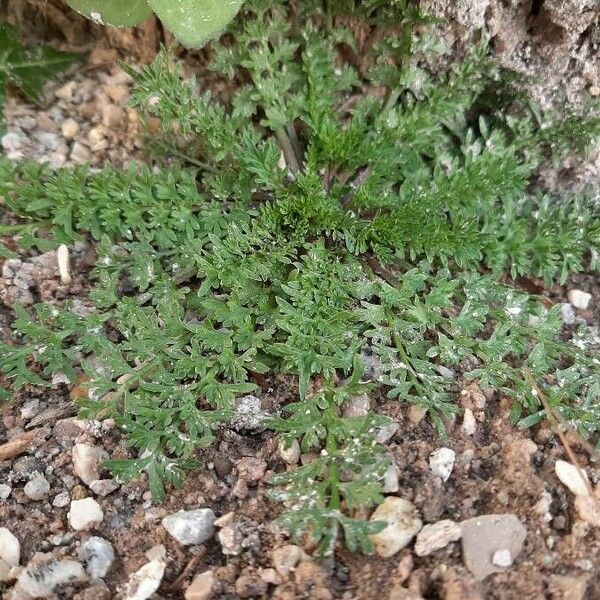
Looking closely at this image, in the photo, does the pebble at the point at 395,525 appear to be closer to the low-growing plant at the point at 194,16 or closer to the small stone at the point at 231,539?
the small stone at the point at 231,539

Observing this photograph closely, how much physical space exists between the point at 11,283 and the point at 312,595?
4.70 ft

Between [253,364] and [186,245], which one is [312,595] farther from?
[186,245]

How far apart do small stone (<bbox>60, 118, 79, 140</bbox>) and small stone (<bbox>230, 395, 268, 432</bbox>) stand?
1398mm

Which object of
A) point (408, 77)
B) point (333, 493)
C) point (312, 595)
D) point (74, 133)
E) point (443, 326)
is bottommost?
point (312, 595)

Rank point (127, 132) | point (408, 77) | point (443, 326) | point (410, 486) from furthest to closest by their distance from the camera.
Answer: point (127, 132) → point (408, 77) → point (443, 326) → point (410, 486)

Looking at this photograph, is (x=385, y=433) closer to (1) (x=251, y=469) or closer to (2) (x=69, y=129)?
(1) (x=251, y=469)

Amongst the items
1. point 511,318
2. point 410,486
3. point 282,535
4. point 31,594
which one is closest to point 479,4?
point 511,318

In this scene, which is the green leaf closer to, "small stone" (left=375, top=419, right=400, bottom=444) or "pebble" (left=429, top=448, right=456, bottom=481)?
"small stone" (left=375, top=419, right=400, bottom=444)

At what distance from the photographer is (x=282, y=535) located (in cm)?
197

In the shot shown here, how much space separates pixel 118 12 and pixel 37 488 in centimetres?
154

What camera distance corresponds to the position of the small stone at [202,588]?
6.09 ft

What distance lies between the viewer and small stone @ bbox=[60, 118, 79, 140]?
3033 mm

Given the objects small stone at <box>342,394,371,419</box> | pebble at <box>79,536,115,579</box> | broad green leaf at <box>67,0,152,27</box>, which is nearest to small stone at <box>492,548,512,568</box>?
small stone at <box>342,394,371,419</box>

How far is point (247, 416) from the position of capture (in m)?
2.24
